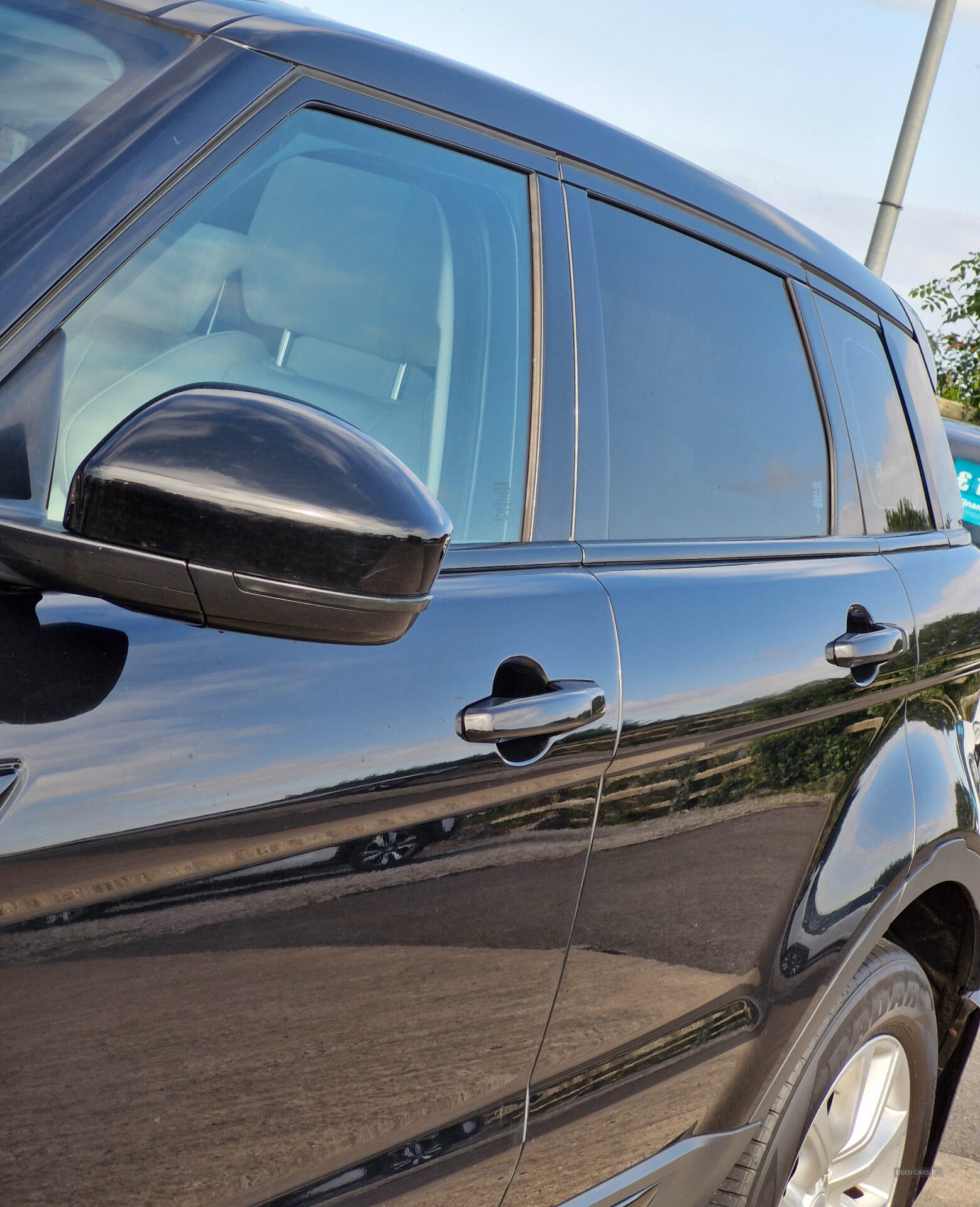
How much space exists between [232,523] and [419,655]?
1.37ft

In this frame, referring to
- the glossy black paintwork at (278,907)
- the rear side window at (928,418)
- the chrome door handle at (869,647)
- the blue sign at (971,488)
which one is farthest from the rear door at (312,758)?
the blue sign at (971,488)

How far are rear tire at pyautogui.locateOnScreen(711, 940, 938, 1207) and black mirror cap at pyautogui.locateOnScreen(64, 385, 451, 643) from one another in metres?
1.63

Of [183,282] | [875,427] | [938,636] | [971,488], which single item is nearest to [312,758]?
[183,282]

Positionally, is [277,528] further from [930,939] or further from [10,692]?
[930,939]

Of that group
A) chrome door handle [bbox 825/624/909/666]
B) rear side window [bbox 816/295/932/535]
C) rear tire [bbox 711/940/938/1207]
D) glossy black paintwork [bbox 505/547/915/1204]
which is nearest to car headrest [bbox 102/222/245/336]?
glossy black paintwork [bbox 505/547/915/1204]

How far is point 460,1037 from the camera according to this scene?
145cm

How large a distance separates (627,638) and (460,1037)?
22.1 inches

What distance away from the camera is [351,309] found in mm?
1572

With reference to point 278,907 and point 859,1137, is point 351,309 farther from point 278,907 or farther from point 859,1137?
point 859,1137

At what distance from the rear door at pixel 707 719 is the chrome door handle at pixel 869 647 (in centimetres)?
2

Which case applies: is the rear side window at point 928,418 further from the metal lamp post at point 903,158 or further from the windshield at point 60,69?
the metal lamp post at point 903,158

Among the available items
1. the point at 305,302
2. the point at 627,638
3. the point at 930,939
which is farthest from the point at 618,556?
the point at 930,939

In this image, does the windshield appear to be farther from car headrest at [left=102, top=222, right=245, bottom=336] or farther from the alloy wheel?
the alloy wheel

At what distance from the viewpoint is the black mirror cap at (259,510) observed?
100 centimetres
